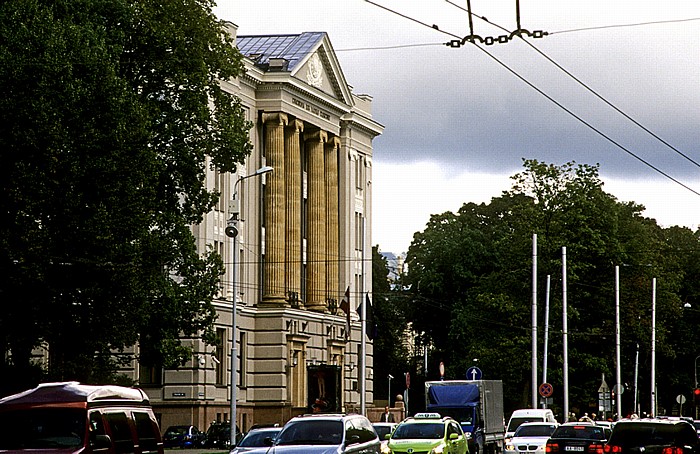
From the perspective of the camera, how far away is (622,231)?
91750 mm

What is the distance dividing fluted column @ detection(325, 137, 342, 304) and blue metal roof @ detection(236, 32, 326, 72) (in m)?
6.09

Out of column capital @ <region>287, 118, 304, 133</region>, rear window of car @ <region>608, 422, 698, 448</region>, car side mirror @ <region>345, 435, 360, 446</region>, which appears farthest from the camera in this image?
column capital @ <region>287, 118, 304, 133</region>

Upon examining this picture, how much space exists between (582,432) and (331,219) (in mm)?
47939

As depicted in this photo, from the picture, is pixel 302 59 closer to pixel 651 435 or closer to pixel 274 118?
pixel 274 118

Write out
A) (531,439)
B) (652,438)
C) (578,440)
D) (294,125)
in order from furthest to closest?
(294,125) → (531,439) → (578,440) → (652,438)

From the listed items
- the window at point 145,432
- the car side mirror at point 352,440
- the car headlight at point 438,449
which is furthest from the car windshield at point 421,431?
the window at point 145,432

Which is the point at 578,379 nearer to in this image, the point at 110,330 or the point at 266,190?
the point at 266,190

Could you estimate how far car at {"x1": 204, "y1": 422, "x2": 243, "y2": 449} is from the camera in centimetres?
6444

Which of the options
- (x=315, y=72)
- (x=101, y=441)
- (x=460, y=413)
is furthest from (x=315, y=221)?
(x=101, y=441)

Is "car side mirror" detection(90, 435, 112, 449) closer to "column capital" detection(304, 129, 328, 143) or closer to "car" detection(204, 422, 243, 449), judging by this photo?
"car" detection(204, 422, 243, 449)

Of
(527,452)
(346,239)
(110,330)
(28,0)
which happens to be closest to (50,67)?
(28,0)

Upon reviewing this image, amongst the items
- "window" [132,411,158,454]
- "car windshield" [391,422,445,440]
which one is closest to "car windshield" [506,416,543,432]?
"car windshield" [391,422,445,440]

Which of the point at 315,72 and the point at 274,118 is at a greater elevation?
the point at 315,72

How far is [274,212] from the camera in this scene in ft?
253
